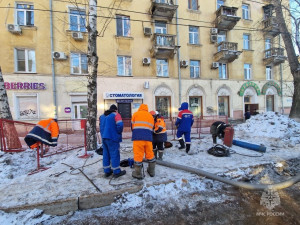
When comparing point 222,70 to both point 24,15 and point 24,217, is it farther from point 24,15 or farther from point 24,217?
point 24,15

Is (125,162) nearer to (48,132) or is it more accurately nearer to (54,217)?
(54,217)

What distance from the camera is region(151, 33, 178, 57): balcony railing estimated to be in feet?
41.0

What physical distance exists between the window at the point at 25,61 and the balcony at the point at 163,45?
29.8 ft

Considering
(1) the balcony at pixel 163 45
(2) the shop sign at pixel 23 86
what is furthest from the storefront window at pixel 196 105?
(2) the shop sign at pixel 23 86

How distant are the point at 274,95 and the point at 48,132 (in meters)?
21.4

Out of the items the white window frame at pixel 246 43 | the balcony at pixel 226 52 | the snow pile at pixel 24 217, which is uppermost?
the white window frame at pixel 246 43

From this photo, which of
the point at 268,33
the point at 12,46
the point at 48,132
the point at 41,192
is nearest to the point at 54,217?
the point at 41,192

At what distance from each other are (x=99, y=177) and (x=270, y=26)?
21078mm

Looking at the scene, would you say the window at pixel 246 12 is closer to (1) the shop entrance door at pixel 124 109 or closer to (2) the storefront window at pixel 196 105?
(2) the storefront window at pixel 196 105

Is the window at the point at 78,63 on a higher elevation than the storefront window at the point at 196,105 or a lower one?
higher

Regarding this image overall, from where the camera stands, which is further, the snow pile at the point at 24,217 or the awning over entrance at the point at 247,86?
the awning over entrance at the point at 247,86

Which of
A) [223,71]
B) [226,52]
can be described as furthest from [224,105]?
[226,52]

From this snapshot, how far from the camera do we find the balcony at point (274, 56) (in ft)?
51.2

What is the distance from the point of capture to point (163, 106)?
1382 cm
